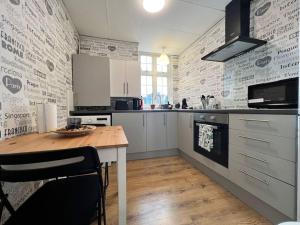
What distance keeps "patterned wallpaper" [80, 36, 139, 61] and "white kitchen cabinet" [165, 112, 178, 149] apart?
1486 mm

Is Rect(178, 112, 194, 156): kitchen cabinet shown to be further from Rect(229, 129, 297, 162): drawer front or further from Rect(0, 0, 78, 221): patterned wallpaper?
Rect(0, 0, 78, 221): patterned wallpaper

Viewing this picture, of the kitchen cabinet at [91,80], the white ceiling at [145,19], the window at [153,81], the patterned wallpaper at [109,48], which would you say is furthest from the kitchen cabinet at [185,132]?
the patterned wallpaper at [109,48]

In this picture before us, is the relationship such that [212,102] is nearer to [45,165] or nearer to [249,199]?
[249,199]

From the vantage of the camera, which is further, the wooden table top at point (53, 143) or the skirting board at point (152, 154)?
the skirting board at point (152, 154)

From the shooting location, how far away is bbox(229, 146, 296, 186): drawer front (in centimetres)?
106

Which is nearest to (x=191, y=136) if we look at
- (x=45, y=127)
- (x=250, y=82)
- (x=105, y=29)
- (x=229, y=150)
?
(x=229, y=150)

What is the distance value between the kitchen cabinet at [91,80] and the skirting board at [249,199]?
202cm

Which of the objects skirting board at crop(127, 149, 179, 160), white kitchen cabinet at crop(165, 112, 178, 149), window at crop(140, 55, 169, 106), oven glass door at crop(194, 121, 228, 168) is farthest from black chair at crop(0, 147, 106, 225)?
window at crop(140, 55, 169, 106)

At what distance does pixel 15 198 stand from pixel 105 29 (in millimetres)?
2761

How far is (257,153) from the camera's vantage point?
1.31 meters

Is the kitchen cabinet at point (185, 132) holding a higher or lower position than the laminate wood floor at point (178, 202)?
higher

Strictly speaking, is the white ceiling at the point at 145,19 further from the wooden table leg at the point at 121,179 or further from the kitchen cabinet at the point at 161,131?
the wooden table leg at the point at 121,179

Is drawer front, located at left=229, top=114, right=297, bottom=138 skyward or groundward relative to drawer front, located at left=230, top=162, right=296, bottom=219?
skyward

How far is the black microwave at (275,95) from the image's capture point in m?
1.22
